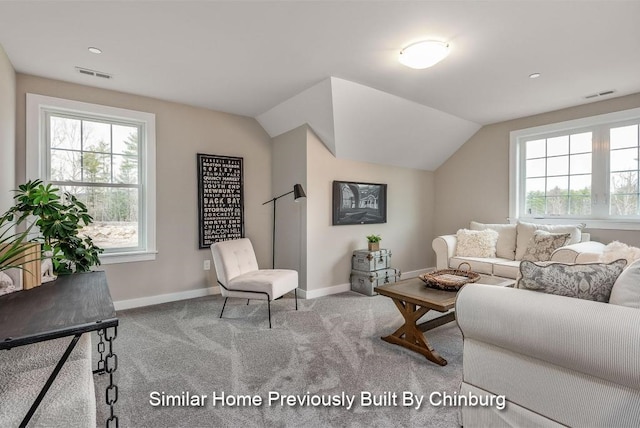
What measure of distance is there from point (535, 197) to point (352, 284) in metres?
2.82

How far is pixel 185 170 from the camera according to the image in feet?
12.7

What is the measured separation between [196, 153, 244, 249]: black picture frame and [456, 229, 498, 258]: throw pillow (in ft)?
9.61

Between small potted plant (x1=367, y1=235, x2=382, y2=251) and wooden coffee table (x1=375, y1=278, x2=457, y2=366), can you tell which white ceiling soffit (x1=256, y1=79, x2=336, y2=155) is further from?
wooden coffee table (x1=375, y1=278, x2=457, y2=366)

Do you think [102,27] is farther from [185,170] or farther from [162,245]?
[162,245]

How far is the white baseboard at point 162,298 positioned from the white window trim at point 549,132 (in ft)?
14.1

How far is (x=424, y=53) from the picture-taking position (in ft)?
7.96

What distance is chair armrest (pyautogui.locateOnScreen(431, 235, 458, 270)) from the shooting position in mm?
4156

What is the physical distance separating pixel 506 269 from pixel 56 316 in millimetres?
3931

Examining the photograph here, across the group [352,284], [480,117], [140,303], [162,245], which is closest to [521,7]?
[480,117]

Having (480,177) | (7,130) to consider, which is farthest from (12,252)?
(480,177)

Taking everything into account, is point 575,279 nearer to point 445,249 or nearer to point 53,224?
point 445,249

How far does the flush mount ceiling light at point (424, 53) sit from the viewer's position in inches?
93.8

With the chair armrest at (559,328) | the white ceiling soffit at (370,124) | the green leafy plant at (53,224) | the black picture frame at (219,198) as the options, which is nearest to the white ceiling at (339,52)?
the white ceiling soffit at (370,124)

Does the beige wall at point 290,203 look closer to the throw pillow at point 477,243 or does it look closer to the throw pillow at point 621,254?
the throw pillow at point 477,243
